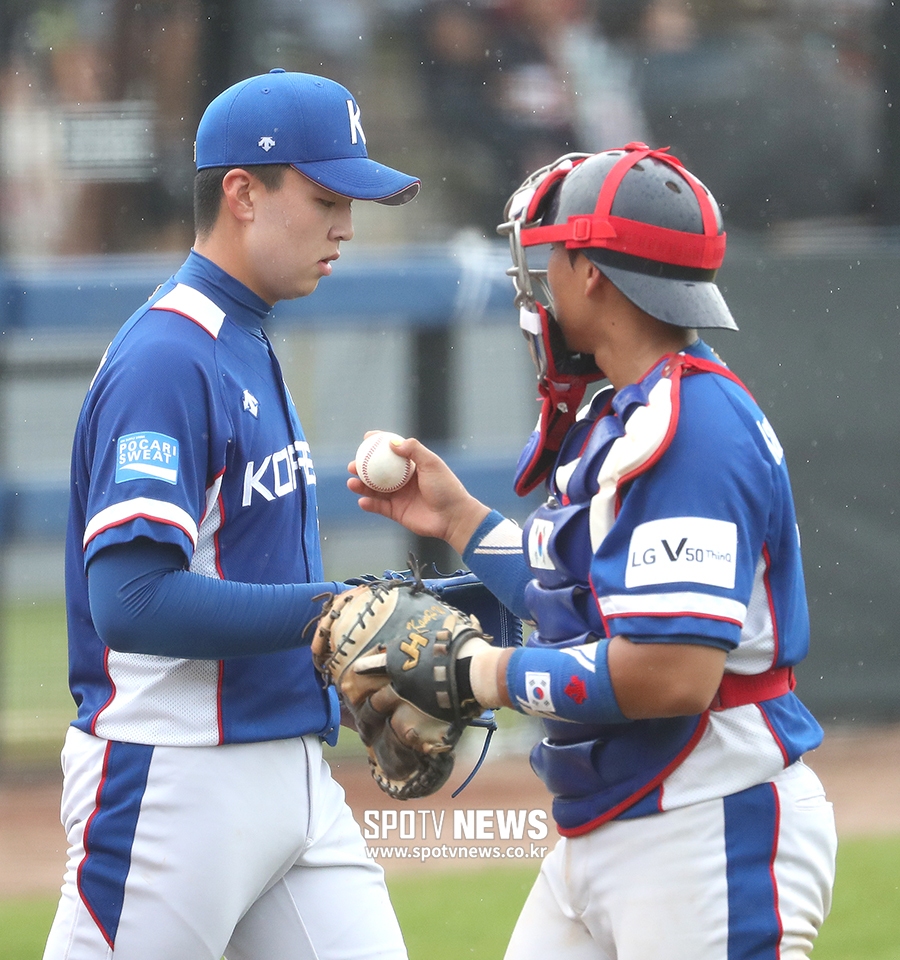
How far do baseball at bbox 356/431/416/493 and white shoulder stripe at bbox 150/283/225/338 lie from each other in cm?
29

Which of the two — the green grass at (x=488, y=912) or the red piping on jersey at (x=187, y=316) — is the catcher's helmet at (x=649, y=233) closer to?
the red piping on jersey at (x=187, y=316)

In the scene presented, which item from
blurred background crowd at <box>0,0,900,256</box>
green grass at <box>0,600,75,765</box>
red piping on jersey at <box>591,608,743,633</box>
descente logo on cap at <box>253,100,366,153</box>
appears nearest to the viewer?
red piping on jersey at <box>591,608,743,633</box>

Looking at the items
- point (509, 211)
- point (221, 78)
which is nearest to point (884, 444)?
point (221, 78)

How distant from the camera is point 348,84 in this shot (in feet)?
15.8

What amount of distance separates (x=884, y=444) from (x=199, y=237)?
3271 mm

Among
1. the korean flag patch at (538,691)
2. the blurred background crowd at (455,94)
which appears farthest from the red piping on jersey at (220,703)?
the blurred background crowd at (455,94)

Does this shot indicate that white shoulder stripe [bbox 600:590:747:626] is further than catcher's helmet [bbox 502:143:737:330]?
No

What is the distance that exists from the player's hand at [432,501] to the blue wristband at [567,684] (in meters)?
0.48

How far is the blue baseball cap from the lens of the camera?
2195mm

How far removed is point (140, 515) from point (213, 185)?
2.01ft

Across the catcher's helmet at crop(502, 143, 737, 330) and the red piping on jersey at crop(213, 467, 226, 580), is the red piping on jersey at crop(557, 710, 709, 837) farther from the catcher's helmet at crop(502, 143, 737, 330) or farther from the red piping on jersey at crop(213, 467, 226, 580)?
the red piping on jersey at crop(213, 467, 226, 580)

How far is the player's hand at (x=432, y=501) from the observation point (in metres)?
2.17

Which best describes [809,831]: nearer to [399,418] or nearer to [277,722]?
[277,722]

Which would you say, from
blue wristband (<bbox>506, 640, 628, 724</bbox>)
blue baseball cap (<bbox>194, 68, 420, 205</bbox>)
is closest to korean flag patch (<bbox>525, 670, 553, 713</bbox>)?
blue wristband (<bbox>506, 640, 628, 724</bbox>)
